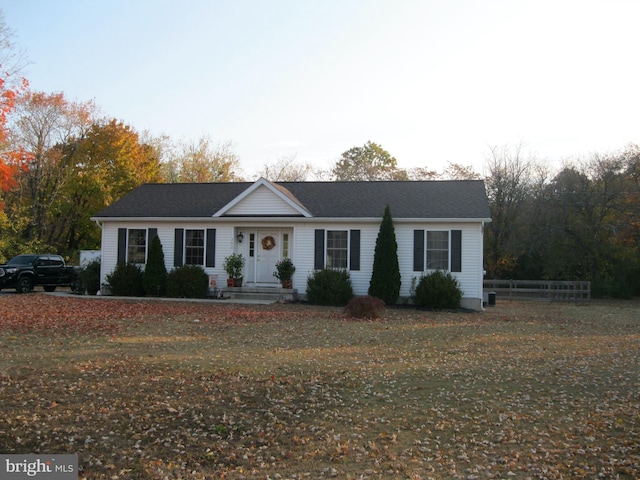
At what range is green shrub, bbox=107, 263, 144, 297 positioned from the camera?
830 inches

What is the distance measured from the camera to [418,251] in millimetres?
Result: 19625

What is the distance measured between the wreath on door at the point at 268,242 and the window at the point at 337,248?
2226 mm

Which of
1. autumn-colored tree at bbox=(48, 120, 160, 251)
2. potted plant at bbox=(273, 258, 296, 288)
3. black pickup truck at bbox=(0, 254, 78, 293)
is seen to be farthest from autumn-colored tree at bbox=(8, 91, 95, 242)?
potted plant at bbox=(273, 258, 296, 288)

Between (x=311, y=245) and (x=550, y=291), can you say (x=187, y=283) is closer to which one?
(x=311, y=245)

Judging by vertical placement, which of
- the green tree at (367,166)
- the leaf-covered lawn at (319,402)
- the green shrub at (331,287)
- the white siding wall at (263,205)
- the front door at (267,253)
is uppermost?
the green tree at (367,166)

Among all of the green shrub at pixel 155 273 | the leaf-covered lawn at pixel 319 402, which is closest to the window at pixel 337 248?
the green shrub at pixel 155 273

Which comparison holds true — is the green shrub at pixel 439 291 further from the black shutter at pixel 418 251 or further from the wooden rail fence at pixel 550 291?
the wooden rail fence at pixel 550 291

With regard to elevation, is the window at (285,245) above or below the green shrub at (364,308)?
above

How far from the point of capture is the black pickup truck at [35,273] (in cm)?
2234

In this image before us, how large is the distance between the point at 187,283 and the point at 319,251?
15.8 feet

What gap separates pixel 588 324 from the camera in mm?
15836

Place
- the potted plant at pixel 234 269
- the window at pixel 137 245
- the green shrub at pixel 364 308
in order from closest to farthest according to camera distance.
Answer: the green shrub at pixel 364 308
the potted plant at pixel 234 269
the window at pixel 137 245

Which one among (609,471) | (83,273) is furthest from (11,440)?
(83,273)

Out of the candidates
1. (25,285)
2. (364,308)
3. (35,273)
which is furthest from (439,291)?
(25,285)
